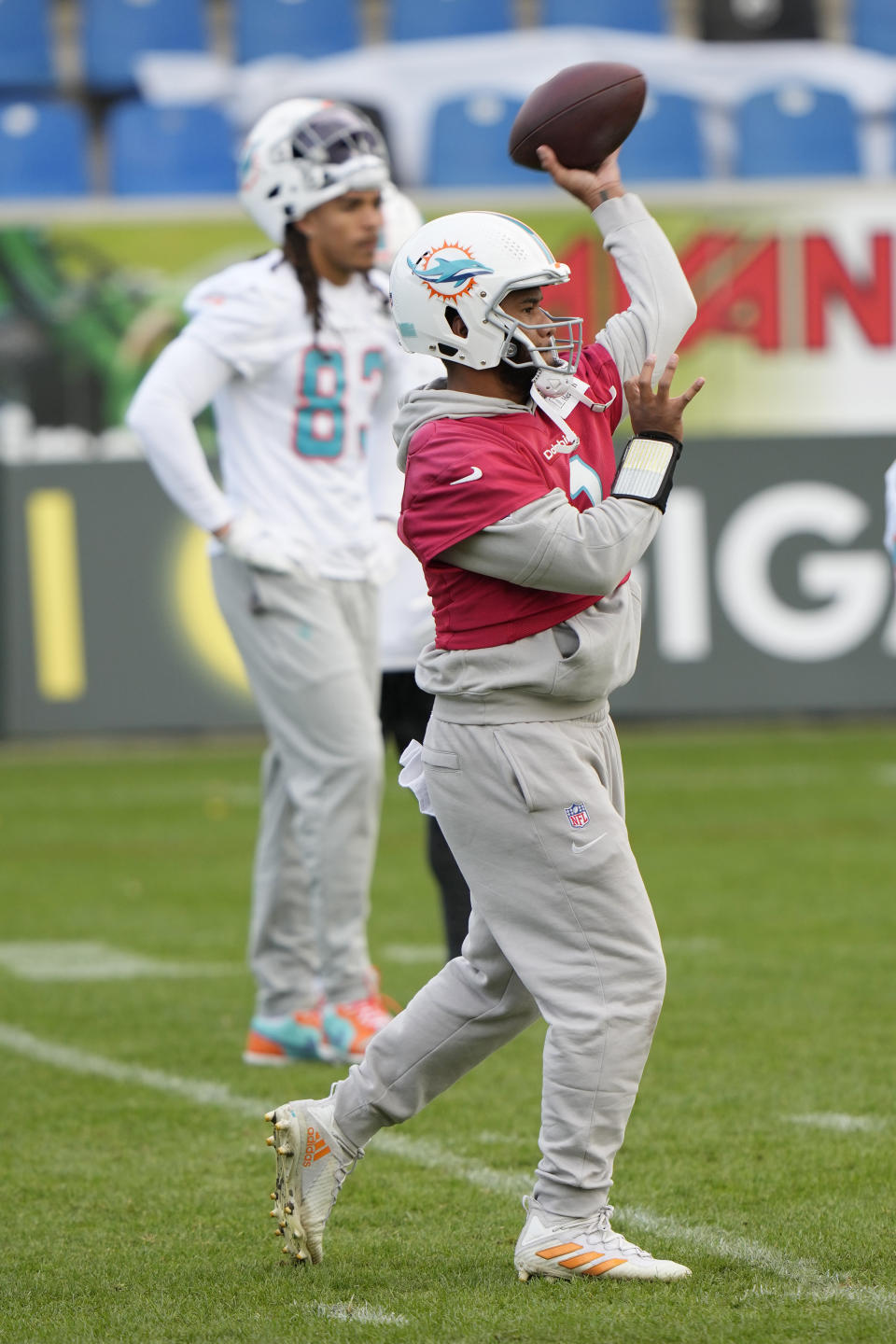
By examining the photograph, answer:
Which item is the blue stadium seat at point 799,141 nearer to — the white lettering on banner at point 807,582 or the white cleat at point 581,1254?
the white lettering on banner at point 807,582

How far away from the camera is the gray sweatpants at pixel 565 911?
348 cm

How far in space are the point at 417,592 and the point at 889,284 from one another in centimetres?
811

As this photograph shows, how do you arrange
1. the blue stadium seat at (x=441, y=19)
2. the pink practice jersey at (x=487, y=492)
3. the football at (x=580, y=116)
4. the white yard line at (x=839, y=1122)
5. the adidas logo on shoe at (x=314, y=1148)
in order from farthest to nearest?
the blue stadium seat at (x=441, y=19)
the white yard line at (x=839, y=1122)
the football at (x=580, y=116)
the adidas logo on shoe at (x=314, y=1148)
the pink practice jersey at (x=487, y=492)

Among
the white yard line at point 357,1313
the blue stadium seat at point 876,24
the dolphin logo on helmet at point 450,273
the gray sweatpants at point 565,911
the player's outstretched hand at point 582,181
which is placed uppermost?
the blue stadium seat at point 876,24

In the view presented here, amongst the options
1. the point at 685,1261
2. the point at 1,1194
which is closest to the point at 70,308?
the point at 1,1194

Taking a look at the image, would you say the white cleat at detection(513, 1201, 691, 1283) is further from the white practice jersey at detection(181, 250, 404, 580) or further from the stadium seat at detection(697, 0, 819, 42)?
the stadium seat at detection(697, 0, 819, 42)

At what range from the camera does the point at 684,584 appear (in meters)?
12.6

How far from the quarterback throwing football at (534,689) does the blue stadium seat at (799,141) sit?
480 inches

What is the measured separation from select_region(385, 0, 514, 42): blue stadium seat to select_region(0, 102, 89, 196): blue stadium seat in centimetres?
265

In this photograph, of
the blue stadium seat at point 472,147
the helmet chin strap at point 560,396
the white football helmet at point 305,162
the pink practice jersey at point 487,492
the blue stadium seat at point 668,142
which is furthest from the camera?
the blue stadium seat at point 668,142

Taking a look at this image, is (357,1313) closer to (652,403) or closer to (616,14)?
(652,403)

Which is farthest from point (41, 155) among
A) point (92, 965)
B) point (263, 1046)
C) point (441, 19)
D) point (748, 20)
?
point (263, 1046)

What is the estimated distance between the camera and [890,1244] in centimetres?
371

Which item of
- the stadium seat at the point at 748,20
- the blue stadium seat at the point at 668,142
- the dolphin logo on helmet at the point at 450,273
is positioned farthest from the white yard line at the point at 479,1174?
the stadium seat at the point at 748,20
